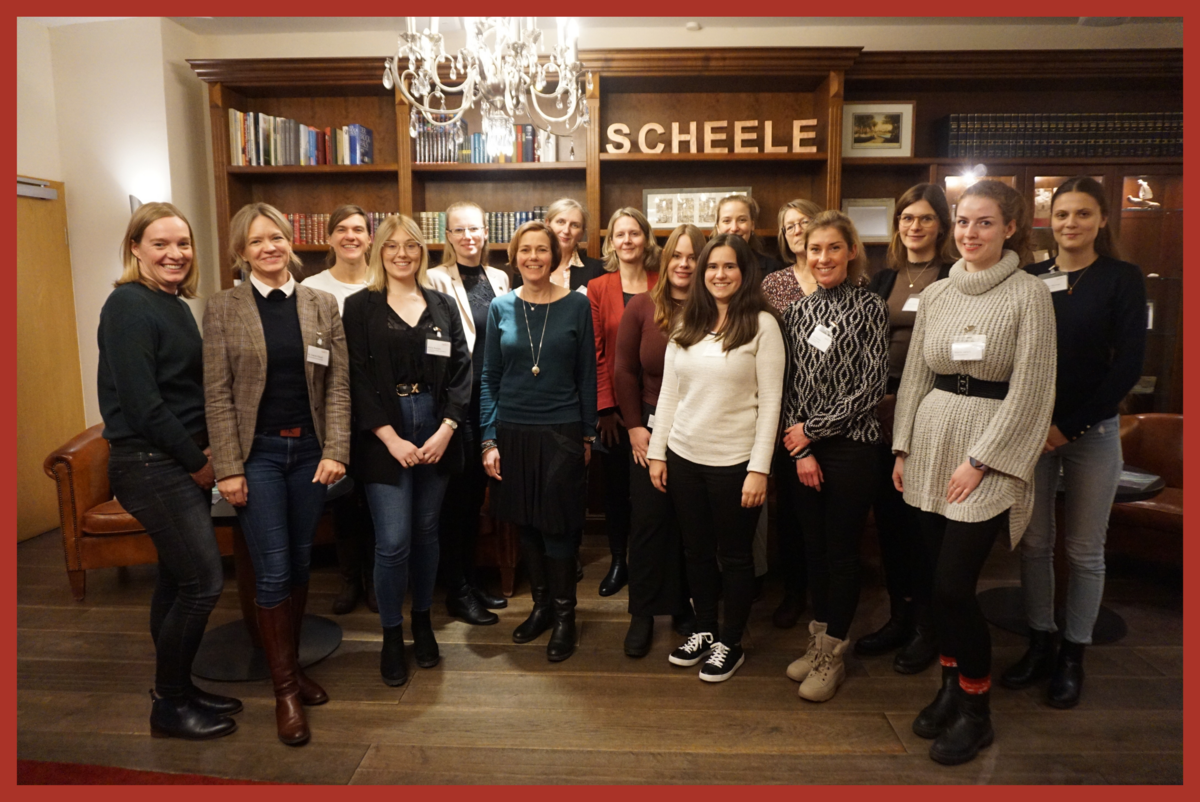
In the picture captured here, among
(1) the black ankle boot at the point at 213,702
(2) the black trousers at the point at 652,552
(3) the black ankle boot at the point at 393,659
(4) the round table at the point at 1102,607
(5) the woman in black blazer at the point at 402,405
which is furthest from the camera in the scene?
(4) the round table at the point at 1102,607

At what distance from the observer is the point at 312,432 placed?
2.14 meters

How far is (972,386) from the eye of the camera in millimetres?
1927

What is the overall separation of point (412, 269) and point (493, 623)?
142cm

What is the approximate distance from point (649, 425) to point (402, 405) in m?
0.86

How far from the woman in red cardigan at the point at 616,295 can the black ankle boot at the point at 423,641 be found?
0.98 m

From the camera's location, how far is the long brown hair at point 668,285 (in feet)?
8.00

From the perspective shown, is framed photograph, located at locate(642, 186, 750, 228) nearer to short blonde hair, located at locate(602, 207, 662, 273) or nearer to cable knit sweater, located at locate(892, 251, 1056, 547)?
short blonde hair, located at locate(602, 207, 662, 273)

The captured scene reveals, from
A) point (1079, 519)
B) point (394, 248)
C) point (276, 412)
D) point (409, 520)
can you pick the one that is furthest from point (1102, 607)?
point (276, 412)

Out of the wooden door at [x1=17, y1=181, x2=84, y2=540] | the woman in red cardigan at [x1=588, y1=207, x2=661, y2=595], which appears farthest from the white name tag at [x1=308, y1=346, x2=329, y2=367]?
the wooden door at [x1=17, y1=181, x2=84, y2=540]

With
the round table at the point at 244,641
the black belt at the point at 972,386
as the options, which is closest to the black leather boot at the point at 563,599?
the round table at the point at 244,641

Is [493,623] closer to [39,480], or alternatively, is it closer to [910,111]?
[39,480]

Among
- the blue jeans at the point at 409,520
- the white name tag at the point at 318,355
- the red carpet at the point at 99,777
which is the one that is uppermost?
the white name tag at the point at 318,355

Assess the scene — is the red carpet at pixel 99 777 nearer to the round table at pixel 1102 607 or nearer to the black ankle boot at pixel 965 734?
the black ankle boot at pixel 965 734

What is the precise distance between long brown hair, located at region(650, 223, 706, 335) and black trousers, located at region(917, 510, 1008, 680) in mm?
1017
